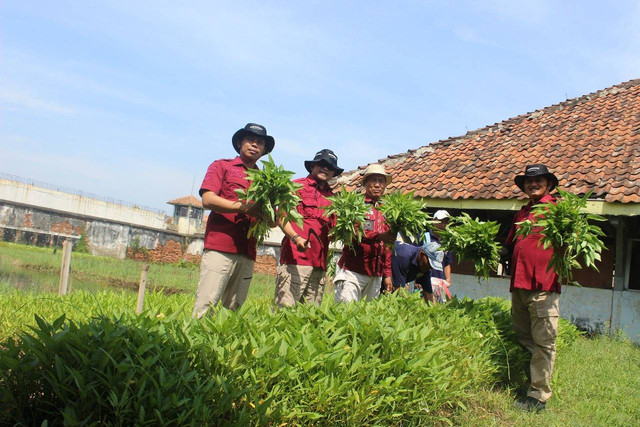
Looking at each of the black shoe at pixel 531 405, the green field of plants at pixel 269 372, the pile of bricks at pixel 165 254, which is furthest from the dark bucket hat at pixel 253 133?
the pile of bricks at pixel 165 254

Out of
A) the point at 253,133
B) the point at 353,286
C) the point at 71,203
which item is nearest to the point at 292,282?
the point at 353,286

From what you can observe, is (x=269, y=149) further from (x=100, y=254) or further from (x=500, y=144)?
(x=100, y=254)

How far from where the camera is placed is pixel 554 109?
47.3 feet

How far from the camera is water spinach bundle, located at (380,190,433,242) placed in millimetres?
5230

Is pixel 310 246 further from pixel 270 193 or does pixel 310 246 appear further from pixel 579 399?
pixel 579 399

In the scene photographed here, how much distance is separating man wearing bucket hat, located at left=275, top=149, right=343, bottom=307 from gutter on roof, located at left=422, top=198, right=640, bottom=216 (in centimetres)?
326

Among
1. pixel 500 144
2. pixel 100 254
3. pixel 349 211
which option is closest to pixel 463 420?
pixel 349 211

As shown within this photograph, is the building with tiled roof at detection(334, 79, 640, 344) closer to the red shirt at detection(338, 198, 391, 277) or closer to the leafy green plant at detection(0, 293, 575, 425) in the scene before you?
the red shirt at detection(338, 198, 391, 277)

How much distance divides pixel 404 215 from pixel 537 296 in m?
1.37

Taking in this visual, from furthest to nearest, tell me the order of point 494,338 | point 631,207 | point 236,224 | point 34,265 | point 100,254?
point 100,254, point 34,265, point 631,207, point 494,338, point 236,224

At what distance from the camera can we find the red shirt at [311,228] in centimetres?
526

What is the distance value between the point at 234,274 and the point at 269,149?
1191 mm

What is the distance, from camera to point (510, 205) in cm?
1020

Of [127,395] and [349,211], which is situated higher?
[349,211]
